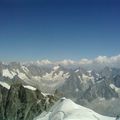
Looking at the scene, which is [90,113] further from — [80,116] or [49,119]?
[49,119]

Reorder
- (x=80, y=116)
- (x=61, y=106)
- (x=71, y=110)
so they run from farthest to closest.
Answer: (x=61, y=106)
(x=71, y=110)
(x=80, y=116)

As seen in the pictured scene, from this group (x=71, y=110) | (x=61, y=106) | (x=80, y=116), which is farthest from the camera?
(x=61, y=106)

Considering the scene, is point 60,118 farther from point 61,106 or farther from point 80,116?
point 61,106

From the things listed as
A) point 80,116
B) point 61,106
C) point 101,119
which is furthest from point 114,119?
point 61,106

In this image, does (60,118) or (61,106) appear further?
(61,106)

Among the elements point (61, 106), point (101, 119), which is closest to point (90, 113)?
point (101, 119)

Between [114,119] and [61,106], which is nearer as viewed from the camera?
[114,119]

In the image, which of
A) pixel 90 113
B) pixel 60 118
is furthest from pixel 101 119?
pixel 60 118
